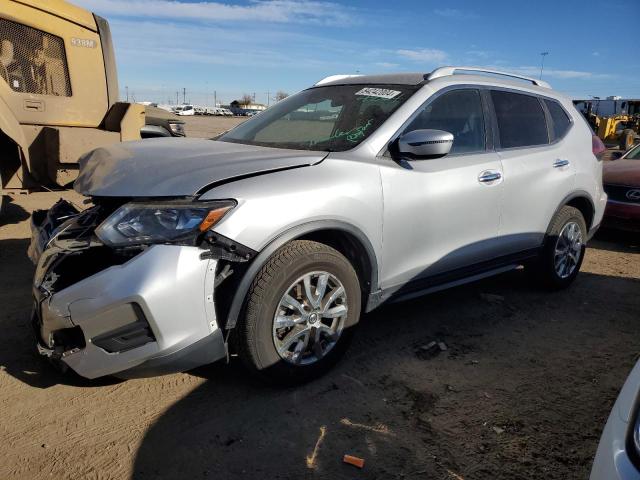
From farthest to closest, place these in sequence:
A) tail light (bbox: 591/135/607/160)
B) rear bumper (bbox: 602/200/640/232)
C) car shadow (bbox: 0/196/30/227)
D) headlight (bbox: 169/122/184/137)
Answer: headlight (bbox: 169/122/184/137) → rear bumper (bbox: 602/200/640/232) → car shadow (bbox: 0/196/30/227) → tail light (bbox: 591/135/607/160)

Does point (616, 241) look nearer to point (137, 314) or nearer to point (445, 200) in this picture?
point (445, 200)

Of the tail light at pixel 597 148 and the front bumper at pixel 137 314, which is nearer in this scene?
the front bumper at pixel 137 314

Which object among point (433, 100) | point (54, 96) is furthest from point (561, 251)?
point (54, 96)

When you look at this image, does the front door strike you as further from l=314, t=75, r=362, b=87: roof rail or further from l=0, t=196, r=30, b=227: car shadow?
l=0, t=196, r=30, b=227: car shadow

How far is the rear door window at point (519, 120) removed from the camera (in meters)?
4.05

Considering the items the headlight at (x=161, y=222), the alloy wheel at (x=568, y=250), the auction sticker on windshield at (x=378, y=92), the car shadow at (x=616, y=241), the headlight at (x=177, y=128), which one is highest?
the auction sticker on windshield at (x=378, y=92)

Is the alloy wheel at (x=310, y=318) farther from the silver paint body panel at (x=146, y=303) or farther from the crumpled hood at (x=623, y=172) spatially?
the crumpled hood at (x=623, y=172)

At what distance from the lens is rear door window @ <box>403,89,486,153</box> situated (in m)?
3.47

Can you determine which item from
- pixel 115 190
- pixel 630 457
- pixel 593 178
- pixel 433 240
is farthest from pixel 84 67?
pixel 630 457

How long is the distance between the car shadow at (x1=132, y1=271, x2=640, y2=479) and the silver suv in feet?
0.81

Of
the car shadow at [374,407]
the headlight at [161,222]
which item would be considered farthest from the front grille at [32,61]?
the car shadow at [374,407]

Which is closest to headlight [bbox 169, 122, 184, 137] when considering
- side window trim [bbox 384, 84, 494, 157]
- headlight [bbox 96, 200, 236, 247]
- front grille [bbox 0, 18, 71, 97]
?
front grille [bbox 0, 18, 71, 97]

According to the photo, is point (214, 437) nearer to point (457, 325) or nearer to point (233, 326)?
point (233, 326)

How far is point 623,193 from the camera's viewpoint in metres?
6.91
